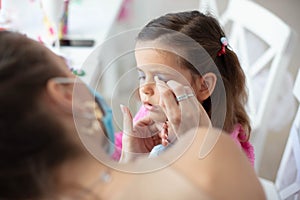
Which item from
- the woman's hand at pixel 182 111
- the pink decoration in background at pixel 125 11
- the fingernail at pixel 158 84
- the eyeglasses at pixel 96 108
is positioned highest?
the eyeglasses at pixel 96 108

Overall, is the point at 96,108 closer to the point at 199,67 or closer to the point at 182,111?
the point at 182,111

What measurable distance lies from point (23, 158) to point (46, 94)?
0.07m

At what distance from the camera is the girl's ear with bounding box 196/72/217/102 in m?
0.88

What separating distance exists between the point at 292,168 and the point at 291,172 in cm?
1

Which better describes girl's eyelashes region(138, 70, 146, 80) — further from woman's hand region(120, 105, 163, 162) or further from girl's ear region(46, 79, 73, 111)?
girl's ear region(46, 79, 73, 111)

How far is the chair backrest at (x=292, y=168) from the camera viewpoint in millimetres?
1009

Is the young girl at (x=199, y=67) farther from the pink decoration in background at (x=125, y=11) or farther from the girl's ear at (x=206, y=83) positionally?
the pink decoration in background at (x=125, y=11)

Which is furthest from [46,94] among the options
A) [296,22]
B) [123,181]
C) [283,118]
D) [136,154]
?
[296,22]

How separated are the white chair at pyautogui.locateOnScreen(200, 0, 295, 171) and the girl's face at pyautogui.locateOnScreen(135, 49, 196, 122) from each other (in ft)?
0.93

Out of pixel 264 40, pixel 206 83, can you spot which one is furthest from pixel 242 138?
pixel 264 40

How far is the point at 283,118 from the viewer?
71.1 inches

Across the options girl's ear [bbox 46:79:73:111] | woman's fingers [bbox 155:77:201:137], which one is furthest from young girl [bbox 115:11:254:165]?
girl's ear [bbox 46:79:73:111]

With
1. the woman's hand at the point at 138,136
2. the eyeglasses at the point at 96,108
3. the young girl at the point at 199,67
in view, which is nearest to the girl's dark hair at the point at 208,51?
the young girl at the point at 199,67

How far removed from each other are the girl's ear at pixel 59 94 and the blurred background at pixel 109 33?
0.30 m
